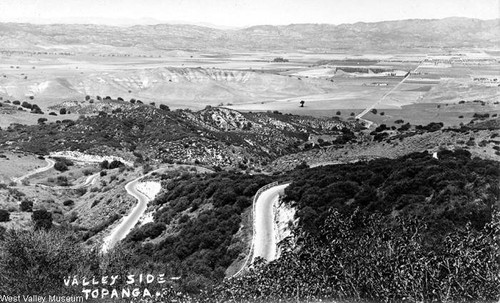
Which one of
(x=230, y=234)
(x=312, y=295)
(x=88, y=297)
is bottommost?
(x=230, y=234)

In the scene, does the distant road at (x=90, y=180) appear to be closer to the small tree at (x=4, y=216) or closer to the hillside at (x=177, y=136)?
the hillside at (x=177, y=136)

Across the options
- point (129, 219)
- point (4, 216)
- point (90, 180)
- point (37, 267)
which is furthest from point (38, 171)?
point (37, 267)

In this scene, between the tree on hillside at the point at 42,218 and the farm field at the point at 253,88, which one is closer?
the tree on hillside at the point at 42,218

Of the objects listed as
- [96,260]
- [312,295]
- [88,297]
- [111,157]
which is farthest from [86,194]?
[312,295]

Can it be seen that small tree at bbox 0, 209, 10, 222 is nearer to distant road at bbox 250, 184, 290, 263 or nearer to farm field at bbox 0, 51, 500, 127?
distant road at bbox 250, 184, 290, 263

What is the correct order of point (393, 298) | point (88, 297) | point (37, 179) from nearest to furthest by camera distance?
point (393, 298) → point (88, 297) → point (37, 179)

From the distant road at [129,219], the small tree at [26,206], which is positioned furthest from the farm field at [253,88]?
the small tree at [26,206]

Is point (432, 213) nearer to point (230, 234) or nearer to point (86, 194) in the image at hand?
point (230, 234)
